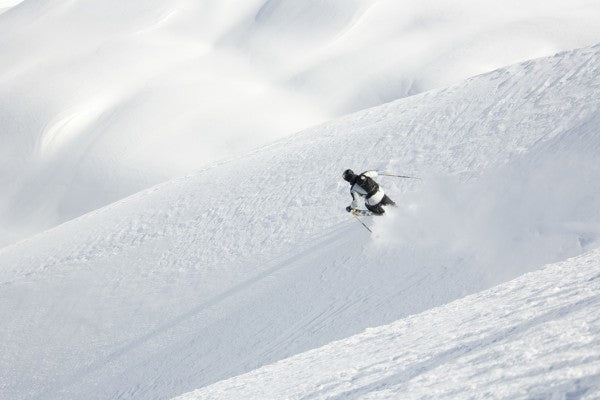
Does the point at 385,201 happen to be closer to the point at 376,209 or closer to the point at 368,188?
the point at 376,209

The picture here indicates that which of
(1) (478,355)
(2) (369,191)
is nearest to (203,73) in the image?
(2) (369,191)

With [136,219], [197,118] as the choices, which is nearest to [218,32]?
[197,118]

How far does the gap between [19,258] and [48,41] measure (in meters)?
27.2

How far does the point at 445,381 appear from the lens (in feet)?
15.0

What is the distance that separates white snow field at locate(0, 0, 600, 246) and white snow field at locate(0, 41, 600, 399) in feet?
38.8

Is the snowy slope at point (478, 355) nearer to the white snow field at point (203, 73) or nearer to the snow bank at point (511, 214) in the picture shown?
the snow bank at point (511, 214)

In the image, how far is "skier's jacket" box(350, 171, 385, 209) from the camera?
31.2ft

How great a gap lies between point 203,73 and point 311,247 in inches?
962

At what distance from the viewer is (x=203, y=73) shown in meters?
34.3

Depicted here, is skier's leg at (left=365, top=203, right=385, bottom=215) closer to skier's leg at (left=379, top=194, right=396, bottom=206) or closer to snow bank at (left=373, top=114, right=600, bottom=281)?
skier's leg at (left=379, top=194, right=396, bottom=206)

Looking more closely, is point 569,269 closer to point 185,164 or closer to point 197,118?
point 185,164

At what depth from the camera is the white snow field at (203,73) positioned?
91.8 ft

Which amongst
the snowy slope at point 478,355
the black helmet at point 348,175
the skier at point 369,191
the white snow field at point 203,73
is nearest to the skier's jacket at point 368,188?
the skier at point 369,191

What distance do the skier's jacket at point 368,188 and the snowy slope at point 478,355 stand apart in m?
2.71
